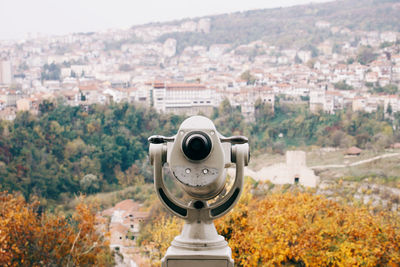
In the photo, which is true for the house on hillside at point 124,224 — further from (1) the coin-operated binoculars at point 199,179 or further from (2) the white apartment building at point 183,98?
(2) the white apartment building at point 183,98

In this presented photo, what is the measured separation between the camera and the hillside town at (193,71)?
46062 millimetres

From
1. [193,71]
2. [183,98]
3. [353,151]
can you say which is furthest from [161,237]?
[193,71]

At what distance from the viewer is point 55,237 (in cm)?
1089

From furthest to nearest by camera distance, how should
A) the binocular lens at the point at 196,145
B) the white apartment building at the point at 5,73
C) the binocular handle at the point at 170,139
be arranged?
the white apartment building at the point at 5,73 → the binocular handle at the point at 170,139 → the binocular lens at the point at 196,145

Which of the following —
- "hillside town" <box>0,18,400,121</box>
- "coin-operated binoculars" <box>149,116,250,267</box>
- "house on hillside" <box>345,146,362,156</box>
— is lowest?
"house on hillside" <box>345,146,362,156</box>

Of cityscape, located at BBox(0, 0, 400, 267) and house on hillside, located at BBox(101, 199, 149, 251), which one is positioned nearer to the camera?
cityscape, located at BBox(0, 0, 400, 267)

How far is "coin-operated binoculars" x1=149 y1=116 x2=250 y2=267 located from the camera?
175 centimetres

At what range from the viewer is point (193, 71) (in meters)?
73.3

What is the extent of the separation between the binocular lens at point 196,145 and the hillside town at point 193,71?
3829cm

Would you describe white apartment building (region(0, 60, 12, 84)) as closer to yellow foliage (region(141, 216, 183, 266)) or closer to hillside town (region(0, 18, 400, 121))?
hillside town (region(0, 18, 400, 121))

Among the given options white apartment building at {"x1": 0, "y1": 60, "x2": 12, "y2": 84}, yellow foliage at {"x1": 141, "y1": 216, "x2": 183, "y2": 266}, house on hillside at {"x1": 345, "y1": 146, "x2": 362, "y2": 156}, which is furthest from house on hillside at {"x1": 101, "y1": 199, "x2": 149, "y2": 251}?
white apartment building at {"x1": 0, "y1": 60, "x2": 12, "y2": 84}

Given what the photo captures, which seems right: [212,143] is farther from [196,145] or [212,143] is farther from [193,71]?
[193,71]

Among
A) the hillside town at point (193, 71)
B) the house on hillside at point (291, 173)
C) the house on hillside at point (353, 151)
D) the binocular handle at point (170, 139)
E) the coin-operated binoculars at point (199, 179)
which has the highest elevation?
the binocular handle at point (170, 139)

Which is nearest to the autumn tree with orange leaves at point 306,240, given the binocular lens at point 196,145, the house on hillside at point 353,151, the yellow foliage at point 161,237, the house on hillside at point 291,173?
the yellow foliage at point 161,237
